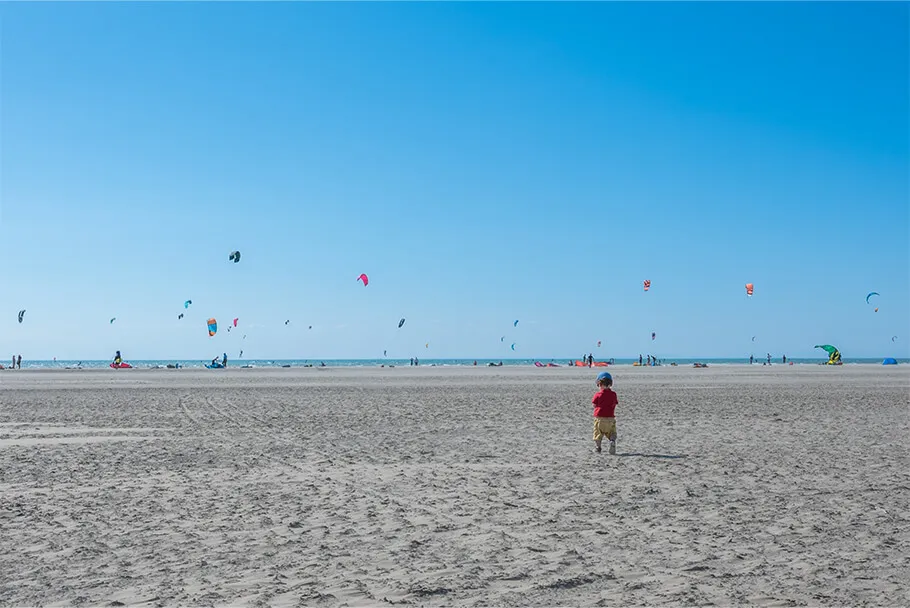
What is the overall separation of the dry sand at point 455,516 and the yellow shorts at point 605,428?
1.02 ft

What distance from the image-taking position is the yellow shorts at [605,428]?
10859 millimetres

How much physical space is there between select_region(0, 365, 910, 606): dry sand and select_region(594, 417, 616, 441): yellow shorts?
310 millimetres

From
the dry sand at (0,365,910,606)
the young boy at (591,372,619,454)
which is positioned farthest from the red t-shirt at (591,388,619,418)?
the dry sand at (0,365,910,606)

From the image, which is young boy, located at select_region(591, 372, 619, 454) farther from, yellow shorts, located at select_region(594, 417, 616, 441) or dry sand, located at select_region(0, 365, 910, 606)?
dry sand, located at select_region(0, 365, 910, 606)

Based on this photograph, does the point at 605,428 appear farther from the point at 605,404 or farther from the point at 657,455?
the point at 657,455

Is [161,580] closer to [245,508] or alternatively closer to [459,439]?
[245,508]

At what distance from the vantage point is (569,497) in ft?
25.5

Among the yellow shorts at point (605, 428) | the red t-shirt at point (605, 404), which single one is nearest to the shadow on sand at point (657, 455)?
the yellow shorts at point (605, 428)

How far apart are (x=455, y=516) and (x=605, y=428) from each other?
4591 millimetres

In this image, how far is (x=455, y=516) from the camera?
692 cm

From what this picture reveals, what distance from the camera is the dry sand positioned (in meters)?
4.89

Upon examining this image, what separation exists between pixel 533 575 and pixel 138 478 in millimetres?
5969

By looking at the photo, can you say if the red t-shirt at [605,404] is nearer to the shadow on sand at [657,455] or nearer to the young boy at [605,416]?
the young boy at [605,416]

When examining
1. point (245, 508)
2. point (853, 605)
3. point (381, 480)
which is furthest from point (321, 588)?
point (381, 480)
